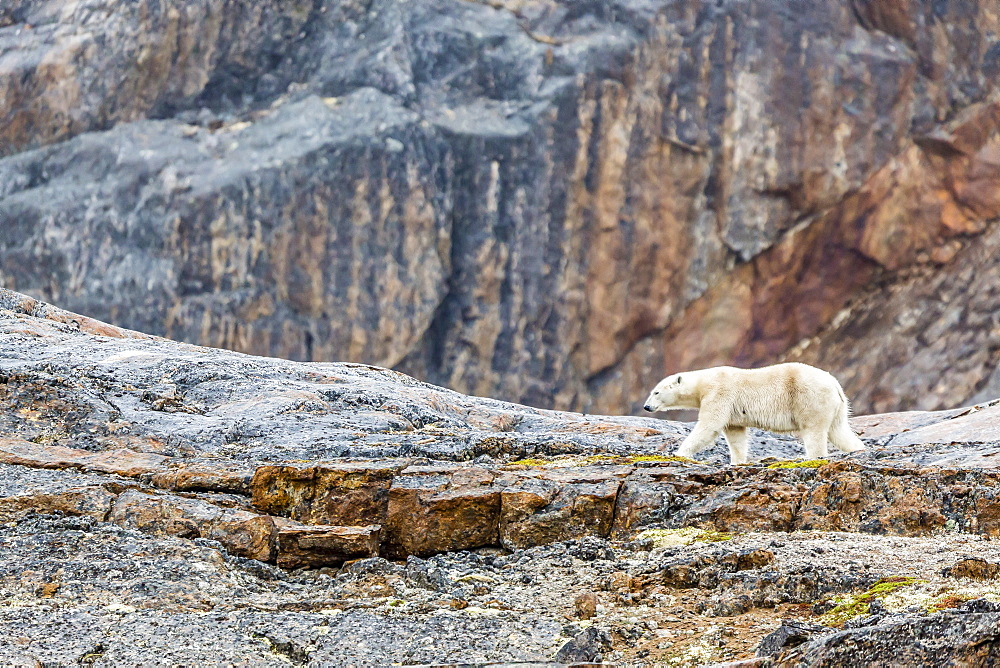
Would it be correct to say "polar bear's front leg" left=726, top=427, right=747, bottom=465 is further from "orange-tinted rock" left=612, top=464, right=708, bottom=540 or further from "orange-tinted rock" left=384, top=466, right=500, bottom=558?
"orange-tinted rock" left=384, top=466, right=500, bottom=558

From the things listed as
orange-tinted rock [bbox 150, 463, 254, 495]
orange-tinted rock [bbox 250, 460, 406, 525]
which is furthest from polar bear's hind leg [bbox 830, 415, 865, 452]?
orange-tinted rock [bbox 150, 463, 254, 495]

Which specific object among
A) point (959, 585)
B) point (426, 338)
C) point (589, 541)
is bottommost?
point (426, 338)

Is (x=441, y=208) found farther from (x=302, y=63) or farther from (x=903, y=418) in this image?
(x=903, y=418)

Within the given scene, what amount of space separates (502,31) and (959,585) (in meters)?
36.9

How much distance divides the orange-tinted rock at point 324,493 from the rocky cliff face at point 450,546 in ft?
0.06

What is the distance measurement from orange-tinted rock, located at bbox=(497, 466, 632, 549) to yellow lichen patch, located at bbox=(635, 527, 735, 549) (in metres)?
0.41

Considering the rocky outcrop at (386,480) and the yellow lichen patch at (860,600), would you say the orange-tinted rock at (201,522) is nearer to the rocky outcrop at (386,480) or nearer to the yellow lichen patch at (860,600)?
the rocky outcrop at (386,480)

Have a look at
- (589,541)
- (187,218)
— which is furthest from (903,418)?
(187,218)

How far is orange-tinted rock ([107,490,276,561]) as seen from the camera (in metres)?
9.62

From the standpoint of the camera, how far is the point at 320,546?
955 cm

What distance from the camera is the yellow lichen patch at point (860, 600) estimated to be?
7.74 meters

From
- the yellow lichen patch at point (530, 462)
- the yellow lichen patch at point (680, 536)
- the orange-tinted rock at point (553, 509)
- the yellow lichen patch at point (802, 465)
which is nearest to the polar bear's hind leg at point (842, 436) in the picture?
the yellow lichen patch at point (802, 465)

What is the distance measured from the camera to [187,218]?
3959 cm

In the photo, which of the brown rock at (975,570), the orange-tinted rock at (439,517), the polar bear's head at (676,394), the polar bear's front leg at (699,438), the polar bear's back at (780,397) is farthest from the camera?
the polar bear's head at (676,394)
